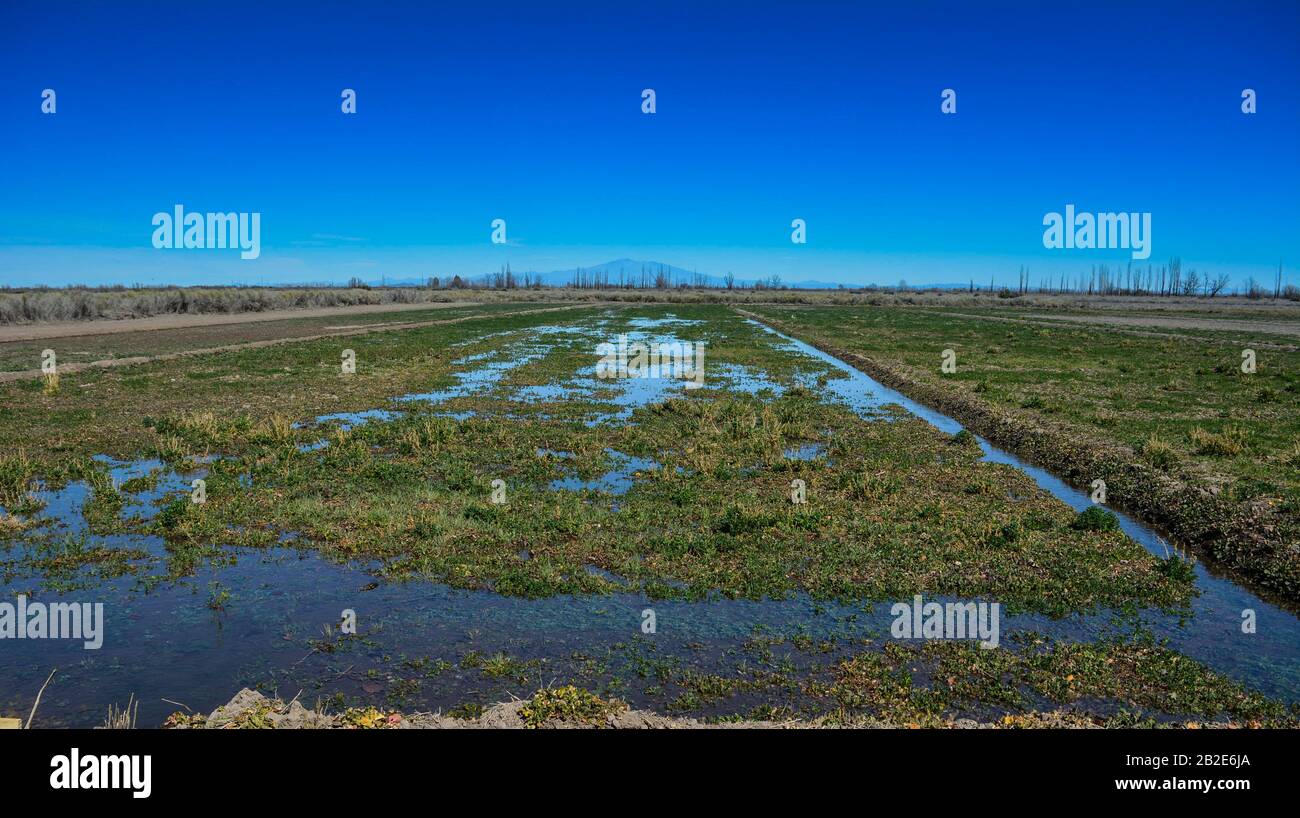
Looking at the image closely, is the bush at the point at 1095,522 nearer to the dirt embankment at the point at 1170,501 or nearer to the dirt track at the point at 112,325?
the dirt embankment at the point at 1170,501

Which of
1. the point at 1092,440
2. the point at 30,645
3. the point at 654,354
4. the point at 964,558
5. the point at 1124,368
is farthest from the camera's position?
the point at 654,354

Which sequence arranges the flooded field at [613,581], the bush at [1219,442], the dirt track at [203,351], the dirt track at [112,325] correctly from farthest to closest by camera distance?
the dirt track at [112,325]
the dirt track at [203,351]
the bush at [1219,442]
the flooded field at [613,581]

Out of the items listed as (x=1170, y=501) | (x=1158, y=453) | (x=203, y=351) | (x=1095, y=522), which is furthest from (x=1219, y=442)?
(x=203, y=351)

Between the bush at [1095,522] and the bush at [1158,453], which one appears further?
the bush at [1158,453]

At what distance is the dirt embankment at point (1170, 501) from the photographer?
34.0 ft

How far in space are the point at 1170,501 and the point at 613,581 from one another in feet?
33.3

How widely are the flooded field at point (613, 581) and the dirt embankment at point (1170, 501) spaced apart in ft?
1.80

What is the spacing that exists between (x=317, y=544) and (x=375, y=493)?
2.47 m

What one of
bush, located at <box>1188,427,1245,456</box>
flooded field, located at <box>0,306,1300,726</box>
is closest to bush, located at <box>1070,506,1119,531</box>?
flooded field, located at <box>0,306,1300,726</box>

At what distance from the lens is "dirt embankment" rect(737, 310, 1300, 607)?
10.4 m

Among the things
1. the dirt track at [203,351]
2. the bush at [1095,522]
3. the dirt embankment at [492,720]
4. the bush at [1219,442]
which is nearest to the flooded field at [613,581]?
the bush at [1095,522]

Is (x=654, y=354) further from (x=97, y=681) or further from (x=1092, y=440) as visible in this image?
(x=97, y=681)
